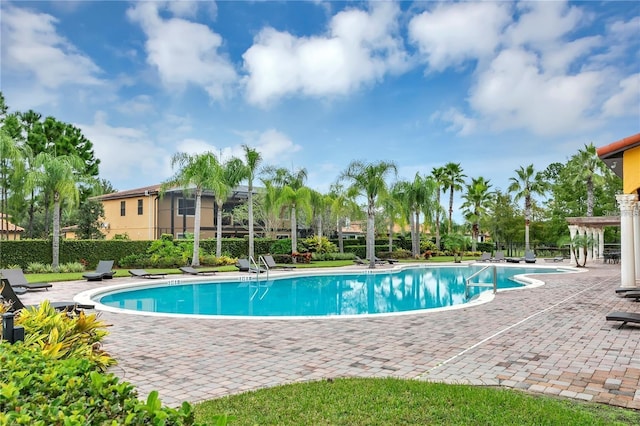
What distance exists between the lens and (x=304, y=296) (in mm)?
16969

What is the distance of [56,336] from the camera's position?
18.6ft

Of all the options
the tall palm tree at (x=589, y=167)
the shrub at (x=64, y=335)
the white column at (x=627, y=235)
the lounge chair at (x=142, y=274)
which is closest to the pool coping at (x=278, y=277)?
the lounge chair at (x=142, y=274)

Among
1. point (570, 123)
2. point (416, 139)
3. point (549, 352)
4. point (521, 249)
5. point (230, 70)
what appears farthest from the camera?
point (521, 249)

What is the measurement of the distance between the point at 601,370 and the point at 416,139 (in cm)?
2357

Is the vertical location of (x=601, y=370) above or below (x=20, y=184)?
below

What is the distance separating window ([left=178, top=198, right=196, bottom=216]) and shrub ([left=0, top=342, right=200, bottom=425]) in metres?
36.0

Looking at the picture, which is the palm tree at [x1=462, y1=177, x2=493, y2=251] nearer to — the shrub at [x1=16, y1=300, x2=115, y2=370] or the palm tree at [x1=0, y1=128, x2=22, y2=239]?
the palm tree at [x1=0, y1=128, x2=22, y2=239]

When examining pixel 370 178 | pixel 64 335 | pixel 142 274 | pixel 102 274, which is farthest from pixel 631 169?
pixel 102 274

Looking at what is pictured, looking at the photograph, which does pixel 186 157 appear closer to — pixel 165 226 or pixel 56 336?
pixel 165 226

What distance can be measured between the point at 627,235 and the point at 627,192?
1.87m

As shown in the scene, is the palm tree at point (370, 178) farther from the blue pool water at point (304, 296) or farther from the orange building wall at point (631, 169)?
the orange building wall at point (631, 169)

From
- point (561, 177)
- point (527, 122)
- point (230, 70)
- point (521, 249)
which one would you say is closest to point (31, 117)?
point (230, 70)

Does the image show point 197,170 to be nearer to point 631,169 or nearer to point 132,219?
point 132,219

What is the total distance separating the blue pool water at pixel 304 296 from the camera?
545 inches
